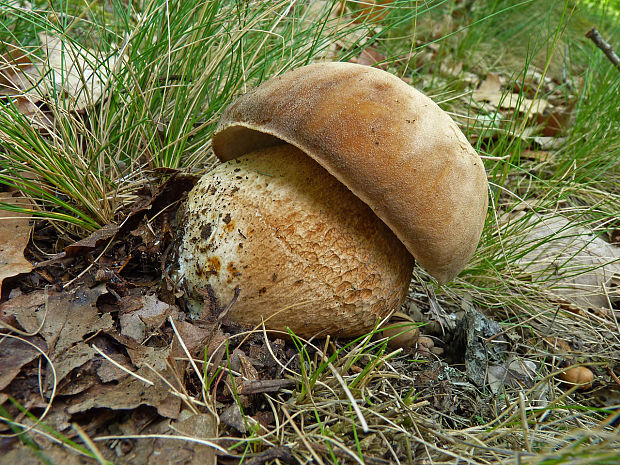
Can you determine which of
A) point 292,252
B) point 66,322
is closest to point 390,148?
point 292,252

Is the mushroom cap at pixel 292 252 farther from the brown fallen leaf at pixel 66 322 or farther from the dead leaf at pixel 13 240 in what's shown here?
the dead leaf at pixel 13 240

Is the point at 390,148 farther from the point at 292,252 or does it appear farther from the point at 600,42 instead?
the point at 600,42

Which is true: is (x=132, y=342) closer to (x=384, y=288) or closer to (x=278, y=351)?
(x=278, y=351)

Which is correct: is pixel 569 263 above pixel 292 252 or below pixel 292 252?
below

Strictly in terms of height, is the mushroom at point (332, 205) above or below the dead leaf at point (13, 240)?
above

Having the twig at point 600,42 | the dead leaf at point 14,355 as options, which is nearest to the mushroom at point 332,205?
the dead leaf at point 14,355

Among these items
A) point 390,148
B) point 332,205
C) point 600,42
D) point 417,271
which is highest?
point 600,42

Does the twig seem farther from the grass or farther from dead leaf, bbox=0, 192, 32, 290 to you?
dead leaf, bbox=0, 192, 32, 290
